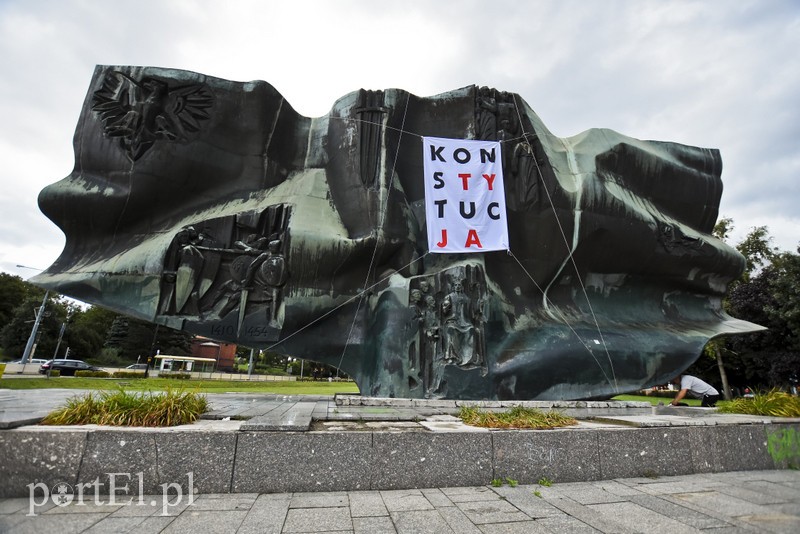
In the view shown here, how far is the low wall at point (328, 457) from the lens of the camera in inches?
151

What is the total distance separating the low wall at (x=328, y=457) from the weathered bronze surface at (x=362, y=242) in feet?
17.5

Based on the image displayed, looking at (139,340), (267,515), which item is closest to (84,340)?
(139,340)

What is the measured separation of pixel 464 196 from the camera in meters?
12.0

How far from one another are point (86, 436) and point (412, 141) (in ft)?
35.7

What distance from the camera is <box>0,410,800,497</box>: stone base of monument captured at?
3.84 metres

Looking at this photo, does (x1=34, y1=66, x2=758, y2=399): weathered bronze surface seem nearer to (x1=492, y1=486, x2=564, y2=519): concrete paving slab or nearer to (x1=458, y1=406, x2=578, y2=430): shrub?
(x1=458, y1=406, x2=578, y2=430): shrub

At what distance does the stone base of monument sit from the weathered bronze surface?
17.4ft

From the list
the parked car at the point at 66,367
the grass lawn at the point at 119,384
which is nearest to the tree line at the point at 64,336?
the parked car at the point at 66,367

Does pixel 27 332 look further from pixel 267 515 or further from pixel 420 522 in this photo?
pixel 420 522

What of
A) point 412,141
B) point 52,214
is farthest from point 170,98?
point 412,141

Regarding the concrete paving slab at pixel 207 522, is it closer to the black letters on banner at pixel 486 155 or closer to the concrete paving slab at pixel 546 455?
the concrete paving slab at pixel 546 455

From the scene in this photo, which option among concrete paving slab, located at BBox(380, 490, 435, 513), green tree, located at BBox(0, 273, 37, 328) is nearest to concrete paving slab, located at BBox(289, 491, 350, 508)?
concrete paving slab, located at BBox(380, 490, 435, 513)

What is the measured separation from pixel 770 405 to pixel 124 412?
9.82 metres

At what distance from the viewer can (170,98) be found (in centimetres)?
1124
